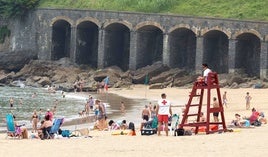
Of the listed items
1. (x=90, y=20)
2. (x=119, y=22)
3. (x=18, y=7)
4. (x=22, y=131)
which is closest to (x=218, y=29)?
(x=119, y=22)

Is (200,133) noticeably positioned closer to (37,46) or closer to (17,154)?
(17,154)

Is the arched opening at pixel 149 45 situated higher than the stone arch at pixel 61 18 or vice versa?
the stone arch at pixel 61 18

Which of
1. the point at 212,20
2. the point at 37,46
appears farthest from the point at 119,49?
the point at 212,20

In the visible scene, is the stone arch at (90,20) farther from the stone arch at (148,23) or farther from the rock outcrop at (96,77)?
the stone arch at (148,23)

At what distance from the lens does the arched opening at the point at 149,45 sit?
63688mm

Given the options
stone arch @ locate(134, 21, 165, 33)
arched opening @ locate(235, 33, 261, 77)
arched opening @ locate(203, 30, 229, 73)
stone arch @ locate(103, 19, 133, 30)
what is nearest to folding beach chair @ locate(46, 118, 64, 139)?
arched opening @ locate(235, 33, 261, 77)

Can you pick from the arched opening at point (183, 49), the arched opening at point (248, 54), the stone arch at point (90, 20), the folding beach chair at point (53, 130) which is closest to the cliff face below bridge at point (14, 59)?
the stone arch at point (90, 20)

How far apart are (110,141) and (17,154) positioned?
4.10 metres

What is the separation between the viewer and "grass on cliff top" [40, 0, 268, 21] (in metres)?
60.5

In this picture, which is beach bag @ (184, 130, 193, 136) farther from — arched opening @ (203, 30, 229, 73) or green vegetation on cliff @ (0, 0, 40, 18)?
green vegetation on cliff @ (0, 0, 40, 18)

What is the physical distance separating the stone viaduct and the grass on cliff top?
176cm

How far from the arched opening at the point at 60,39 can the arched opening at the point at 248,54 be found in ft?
57.2

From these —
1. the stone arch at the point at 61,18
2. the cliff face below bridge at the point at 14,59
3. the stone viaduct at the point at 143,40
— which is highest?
the stone arch at the point at 61,18

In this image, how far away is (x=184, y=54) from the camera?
6334cm
